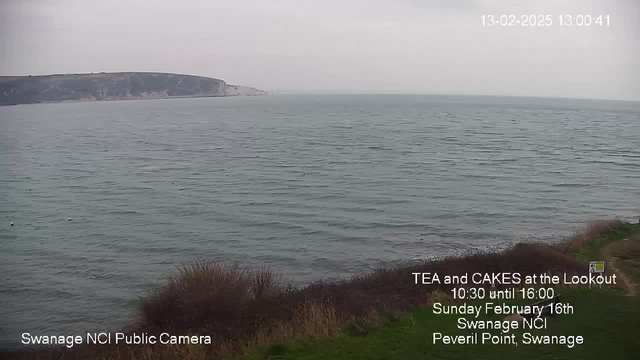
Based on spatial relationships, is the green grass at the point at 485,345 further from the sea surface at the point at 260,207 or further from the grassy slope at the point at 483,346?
the sea surface at the point at 260,207

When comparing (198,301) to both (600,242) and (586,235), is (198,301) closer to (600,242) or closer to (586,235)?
(600,242)

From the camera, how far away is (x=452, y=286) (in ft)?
37.9

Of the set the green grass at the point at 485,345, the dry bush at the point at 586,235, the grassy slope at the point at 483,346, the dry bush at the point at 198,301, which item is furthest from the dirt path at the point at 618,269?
the dry bush at the point at 198,301

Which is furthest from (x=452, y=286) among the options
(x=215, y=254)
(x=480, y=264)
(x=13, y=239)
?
(x=13, y=239)

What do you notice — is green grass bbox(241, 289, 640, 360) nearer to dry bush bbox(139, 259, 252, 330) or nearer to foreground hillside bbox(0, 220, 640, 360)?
foreground hillside bbox(0, 220, 640, 360)

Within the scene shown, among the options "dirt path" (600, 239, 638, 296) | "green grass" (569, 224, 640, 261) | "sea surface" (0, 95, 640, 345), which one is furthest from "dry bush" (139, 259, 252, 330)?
"green grass" (569, 224, 640, 261)

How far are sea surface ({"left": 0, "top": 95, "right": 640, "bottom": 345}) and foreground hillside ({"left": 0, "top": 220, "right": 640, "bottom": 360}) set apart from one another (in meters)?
2.98

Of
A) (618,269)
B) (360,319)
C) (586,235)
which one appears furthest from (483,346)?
(586,235)

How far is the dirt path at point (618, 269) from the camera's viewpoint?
10.6 meters

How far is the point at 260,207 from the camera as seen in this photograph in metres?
22.6

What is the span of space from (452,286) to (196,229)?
11.5 metres

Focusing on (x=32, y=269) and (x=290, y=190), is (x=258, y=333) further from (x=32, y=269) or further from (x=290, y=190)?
(x=290, y=190)

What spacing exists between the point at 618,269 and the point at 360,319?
7664mm

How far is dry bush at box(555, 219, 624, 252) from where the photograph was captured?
1569 centimetres
